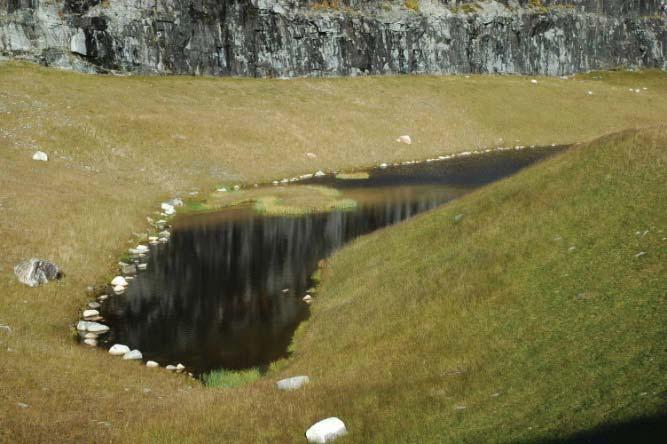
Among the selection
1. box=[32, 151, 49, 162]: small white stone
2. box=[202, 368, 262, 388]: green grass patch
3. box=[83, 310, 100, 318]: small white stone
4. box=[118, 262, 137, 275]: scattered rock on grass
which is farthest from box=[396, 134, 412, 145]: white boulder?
box=[202, 368, 262, 388]: green grass patch

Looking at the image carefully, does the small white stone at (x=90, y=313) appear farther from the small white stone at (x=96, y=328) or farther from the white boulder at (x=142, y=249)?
the white boulder at (x=142, y=249)

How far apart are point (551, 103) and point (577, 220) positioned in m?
81.4

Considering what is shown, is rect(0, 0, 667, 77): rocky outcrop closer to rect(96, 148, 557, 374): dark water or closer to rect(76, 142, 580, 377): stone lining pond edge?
rect(76, 142, 580, 377): stone lining pond edge

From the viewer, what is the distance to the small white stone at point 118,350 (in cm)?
2209

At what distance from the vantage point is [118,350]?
2219cm

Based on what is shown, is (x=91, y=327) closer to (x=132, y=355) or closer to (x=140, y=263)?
(x=132, y=355)

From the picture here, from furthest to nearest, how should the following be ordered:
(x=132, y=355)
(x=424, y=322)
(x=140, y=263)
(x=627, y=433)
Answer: (x=140, y=263) < (x=132, y=355) < (x=424, y=322) < (x=627, y=433)

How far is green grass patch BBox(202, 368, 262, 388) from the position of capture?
1927 centimetres

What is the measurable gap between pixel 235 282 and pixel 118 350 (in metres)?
9.05

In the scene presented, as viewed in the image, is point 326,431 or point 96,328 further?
point 96,328

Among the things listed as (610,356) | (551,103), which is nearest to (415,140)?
(551,103)

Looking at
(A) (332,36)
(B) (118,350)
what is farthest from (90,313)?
(A) (332,36)

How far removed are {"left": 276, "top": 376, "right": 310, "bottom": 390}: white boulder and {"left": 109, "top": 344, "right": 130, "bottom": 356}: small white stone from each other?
24.9ft

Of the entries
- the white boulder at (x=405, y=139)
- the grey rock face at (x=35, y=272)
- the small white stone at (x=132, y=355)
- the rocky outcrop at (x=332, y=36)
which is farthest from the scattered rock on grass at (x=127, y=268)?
the rocky outcrop at (x=332, y=36)
